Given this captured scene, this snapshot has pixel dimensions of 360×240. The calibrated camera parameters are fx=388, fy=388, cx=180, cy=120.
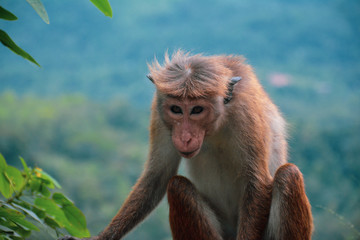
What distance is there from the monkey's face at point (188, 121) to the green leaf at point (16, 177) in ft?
4.93

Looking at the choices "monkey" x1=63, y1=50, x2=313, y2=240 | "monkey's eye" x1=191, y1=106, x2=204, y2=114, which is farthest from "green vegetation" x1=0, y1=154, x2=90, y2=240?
"monkey's eye" x1=191, y1=106, x2=204, y2=114

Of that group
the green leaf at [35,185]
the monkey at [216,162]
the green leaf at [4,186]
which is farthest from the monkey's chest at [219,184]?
the green leaf at [4,186]

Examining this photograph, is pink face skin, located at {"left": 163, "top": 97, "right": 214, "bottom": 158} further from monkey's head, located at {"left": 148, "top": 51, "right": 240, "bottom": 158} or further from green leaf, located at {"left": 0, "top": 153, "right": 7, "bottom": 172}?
green leaf, located at {"left": 0, "top": 153, "right": 7, "bottom": 172}

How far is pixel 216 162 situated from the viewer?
14.4 ft

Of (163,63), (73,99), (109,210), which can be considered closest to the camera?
(163,63)

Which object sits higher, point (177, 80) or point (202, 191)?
point (177, 80)

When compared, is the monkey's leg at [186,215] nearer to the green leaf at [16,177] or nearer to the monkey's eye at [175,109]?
the monkey's eye at [175,109]

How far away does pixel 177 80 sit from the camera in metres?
3.77

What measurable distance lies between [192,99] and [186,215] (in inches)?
46.4

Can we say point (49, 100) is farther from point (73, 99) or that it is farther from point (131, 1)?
point (131, 1)

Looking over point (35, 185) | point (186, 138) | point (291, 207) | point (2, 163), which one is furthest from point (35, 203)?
point (291, 207)

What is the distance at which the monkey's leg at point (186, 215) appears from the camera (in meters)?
3.88

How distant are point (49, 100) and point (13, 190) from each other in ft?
30.4

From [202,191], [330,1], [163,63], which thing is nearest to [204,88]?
[163,63]
